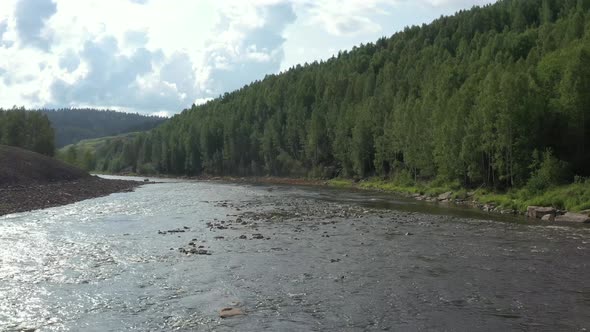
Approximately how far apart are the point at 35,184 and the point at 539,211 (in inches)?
2914

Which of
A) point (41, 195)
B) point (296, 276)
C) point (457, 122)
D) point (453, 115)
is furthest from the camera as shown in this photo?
point (453, 115)

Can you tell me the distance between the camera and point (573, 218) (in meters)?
46.4

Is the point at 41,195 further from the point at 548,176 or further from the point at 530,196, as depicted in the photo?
the point at 548,176

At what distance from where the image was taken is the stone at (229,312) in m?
19.3

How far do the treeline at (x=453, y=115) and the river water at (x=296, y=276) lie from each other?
24.5 metres

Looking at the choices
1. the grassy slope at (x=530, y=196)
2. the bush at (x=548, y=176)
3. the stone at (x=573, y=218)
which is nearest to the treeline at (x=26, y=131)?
the grassy slope at (x=530, y=196)

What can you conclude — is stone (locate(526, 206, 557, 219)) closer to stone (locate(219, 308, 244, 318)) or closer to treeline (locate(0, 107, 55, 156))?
stone (locate(219, 308, 244, 318))

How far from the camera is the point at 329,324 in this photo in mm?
18438

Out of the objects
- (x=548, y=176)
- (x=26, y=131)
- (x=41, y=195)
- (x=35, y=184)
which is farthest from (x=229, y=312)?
(x=26, y=131)

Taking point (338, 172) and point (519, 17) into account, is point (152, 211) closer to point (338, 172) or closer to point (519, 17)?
point (338, 172)

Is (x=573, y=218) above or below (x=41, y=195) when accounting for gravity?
below

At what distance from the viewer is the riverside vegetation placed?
65.0 m

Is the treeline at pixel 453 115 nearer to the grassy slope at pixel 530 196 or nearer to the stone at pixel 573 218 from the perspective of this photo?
the grassy slope at pixel 530 196

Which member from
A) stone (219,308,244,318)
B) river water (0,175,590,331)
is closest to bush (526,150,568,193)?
river water (0,175,590,331)
